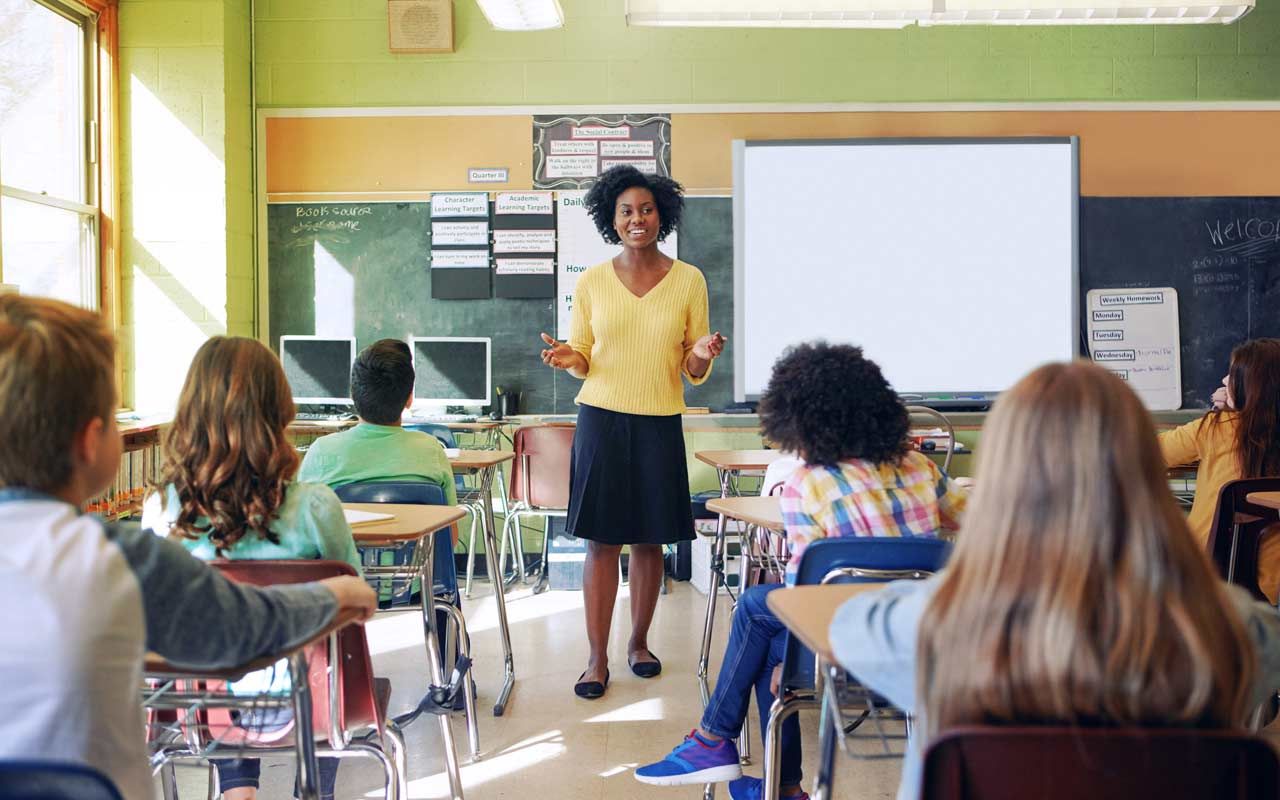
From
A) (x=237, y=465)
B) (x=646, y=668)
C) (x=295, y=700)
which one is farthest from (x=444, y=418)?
(x=295, y=700)

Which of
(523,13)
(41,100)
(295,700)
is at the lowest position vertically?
(295,700)

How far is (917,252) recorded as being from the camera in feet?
17.6

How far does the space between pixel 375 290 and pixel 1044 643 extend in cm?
482

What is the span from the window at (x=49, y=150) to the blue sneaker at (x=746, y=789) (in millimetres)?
3300

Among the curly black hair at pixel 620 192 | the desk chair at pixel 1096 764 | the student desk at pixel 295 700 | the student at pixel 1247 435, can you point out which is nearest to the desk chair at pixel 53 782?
the student desk at pixel 295 700

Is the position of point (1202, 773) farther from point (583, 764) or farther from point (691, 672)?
point (691, 672)

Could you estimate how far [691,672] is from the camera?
3682 mm

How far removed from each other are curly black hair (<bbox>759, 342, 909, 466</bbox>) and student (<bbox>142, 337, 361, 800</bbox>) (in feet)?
2.88

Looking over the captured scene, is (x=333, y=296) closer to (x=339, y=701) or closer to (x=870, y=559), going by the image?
(x=339, y=701)

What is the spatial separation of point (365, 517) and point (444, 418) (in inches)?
114

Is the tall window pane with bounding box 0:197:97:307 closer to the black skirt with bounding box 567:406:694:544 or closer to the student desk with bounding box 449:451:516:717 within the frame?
the student desk with bounding box 449:451:516:717

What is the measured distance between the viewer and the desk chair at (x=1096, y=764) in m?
1.00

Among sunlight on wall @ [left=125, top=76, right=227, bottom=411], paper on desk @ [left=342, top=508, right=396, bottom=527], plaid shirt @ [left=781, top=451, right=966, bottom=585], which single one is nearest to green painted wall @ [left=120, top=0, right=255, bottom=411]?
sunlight on wall @ [left=125, top=76, right=227, bottom=411]

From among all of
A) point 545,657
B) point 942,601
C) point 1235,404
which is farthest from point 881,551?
point 545,657
